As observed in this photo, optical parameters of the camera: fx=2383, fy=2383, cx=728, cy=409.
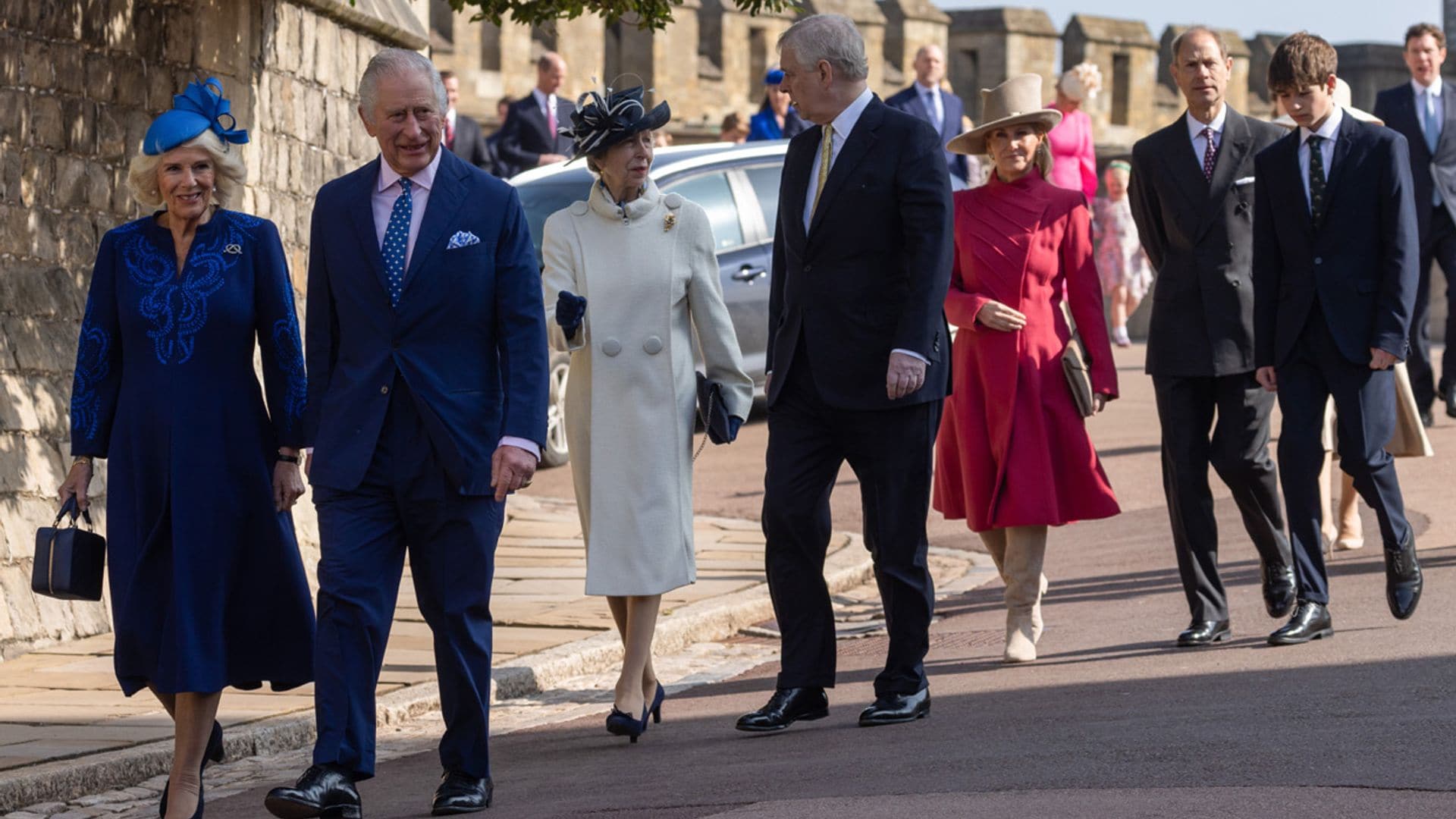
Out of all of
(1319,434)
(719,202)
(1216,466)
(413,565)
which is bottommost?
(413,565)

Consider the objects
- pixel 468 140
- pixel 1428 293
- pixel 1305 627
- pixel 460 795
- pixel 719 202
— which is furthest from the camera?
pixel 468 140

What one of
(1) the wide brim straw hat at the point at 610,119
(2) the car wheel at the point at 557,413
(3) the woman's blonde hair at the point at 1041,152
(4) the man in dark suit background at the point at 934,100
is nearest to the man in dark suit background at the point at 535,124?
(4) the man in dark suit background at the point at 934,100

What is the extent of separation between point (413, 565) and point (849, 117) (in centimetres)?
190

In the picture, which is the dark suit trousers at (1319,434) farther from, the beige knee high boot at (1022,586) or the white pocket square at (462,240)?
the white pocket square at (462,240)

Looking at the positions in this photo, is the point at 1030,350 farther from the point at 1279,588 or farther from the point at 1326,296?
the point at 1279,588

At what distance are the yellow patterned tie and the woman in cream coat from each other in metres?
0.46

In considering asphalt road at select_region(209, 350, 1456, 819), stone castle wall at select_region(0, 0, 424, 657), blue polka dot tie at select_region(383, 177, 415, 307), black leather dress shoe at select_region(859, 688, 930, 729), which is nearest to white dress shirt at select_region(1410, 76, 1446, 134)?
asphalt road at select_region(209, 350, 1456, 819)

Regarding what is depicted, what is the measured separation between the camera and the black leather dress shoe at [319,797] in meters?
5.49

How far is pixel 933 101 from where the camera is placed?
57.0 feet

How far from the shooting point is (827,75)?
6828mm

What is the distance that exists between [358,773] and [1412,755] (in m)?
2.48

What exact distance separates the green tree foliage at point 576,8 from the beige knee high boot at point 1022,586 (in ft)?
10.0

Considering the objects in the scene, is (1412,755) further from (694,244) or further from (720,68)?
(720,68)

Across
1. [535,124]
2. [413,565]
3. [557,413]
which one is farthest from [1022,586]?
[535,124]
